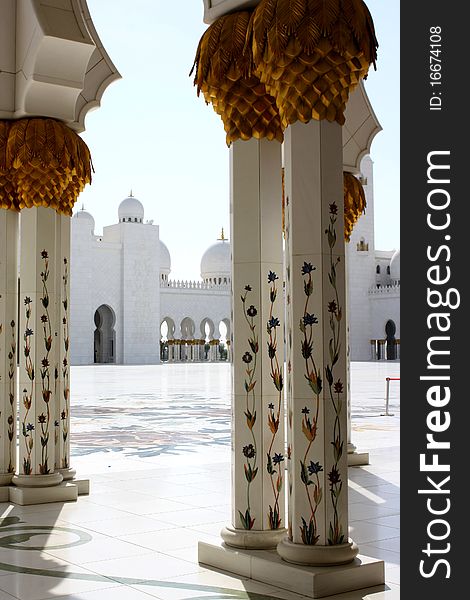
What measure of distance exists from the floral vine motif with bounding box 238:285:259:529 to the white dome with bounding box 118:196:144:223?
2894 cm

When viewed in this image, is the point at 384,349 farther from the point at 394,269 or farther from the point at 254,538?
the point at 254,538

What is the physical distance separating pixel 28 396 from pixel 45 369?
17 centimetres

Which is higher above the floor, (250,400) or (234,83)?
(234,83)

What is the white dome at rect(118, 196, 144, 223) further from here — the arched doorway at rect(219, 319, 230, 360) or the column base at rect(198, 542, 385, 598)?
the column base at rect(198, 542, 385, 598)

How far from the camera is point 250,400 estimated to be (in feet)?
10.5

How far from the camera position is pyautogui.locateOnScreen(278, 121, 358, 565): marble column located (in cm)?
283

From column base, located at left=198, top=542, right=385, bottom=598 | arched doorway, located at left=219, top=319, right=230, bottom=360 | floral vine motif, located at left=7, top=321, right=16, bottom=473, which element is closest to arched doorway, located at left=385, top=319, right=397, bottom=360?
arched doorway, located at left=219, top=319, right=230, bottom=360

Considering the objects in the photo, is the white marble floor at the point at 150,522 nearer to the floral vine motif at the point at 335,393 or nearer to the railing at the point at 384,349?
the floral vine motif at the point at 335,393

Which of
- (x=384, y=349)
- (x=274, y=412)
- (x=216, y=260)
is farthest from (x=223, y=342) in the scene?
(x=274, y=412)

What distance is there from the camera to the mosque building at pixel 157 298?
29578 millimetres

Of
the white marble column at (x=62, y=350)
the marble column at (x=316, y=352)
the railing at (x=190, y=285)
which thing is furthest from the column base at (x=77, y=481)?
the railing at (x=190, y=285)

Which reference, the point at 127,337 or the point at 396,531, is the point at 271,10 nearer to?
the point at 396,531

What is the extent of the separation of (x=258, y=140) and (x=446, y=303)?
1339 mm

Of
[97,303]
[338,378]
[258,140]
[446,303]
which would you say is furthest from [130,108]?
[97,303]
